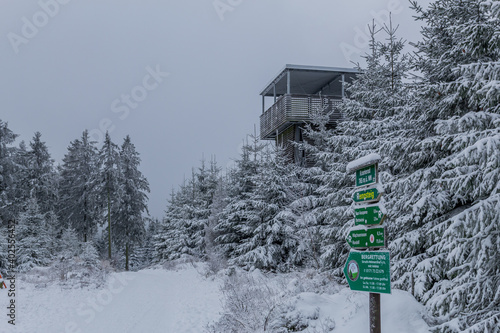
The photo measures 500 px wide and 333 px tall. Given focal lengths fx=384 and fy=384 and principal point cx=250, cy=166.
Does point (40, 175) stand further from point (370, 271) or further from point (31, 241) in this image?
point (370, 271)

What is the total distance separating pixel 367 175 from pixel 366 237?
0.88m

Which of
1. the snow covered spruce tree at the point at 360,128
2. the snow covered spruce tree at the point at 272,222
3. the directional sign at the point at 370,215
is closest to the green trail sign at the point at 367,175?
the directional sign at the point at 370,215

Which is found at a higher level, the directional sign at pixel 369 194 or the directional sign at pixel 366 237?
the directional sign at pixel 369 194

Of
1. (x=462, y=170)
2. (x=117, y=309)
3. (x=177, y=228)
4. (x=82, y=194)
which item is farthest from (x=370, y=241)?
(x=82, y=194)

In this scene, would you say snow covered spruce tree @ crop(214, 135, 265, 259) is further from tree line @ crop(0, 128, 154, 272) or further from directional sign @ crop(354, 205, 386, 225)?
directional sign @ crop(354, 205, 386, 225)

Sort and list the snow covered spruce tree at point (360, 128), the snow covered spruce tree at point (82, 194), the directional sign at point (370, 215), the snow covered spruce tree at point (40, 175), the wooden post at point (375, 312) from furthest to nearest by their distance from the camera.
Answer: the snow covered spruce tree at point (40, 175) < the snow covered spruce tree at point (82, 194) < the snow covered spruce tree at point (360, 128) < the wooden post at point (375, 312) < the directional sign at point (370, 215)

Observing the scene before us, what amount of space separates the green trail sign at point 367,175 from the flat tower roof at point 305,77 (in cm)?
1763

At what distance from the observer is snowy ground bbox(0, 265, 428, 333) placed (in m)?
7.14

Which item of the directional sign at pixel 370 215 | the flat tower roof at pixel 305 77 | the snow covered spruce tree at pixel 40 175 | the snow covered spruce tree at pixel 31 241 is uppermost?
the flat tower roof at pixel 305 77

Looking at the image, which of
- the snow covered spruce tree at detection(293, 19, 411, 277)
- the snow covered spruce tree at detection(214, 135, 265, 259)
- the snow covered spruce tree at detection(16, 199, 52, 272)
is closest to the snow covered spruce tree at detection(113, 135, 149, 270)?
the snow covered spruce tree at detection(16, 199, 52, 272)

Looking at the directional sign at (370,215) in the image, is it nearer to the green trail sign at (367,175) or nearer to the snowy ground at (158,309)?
the green trail sign at (367,175)

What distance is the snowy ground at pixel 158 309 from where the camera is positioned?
7145 mm

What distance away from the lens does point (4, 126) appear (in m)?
30.0

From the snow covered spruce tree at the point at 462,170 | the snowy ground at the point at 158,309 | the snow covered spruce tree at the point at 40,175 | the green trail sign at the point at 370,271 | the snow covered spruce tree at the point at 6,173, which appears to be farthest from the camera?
the snow covered spruce tree at the point at 40,175
